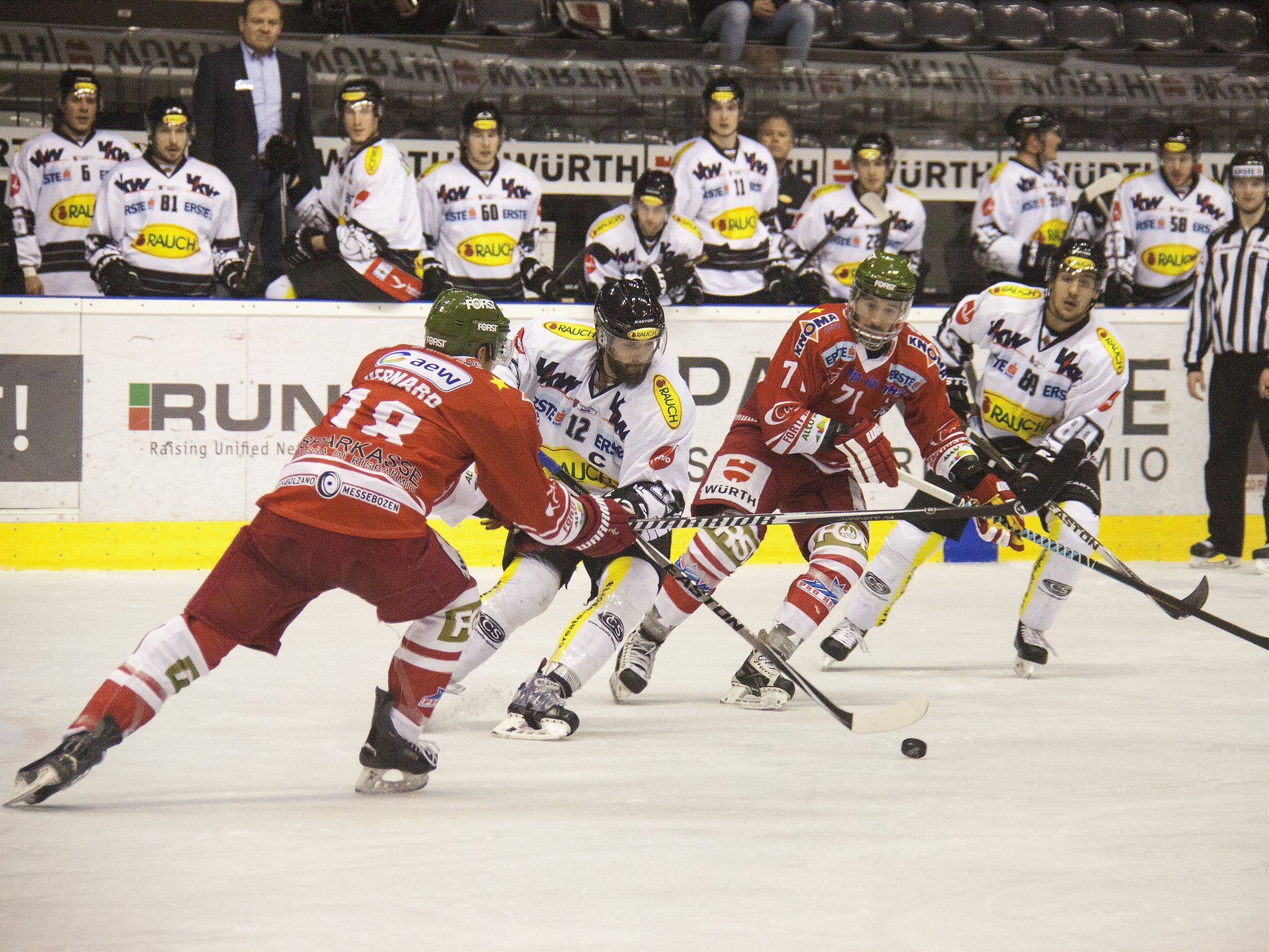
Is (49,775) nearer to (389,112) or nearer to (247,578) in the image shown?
(247,578)

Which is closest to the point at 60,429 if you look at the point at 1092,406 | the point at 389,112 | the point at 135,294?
the point at 135,294

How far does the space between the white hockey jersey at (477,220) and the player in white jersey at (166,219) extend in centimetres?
84

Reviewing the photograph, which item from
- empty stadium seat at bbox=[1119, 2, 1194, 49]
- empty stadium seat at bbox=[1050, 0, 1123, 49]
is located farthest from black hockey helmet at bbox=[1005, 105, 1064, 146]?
empty stadium seat at bbox=[1119, 2, 1194, 49]

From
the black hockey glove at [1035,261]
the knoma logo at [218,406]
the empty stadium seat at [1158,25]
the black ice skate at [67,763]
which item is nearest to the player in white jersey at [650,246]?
the knoma logo at [218,406]

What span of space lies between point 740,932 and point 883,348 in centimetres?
229

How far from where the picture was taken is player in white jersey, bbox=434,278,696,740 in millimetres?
3553

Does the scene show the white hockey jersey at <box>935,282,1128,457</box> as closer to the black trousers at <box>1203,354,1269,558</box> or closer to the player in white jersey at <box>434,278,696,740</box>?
the player in white jersey at <box>434,278,696,740</box>

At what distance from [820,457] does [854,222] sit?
302 centimetres

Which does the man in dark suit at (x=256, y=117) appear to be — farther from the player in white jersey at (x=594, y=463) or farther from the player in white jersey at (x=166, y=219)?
the player in white jersey at (x=594, y=463)

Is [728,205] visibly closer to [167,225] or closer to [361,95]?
[361,95]

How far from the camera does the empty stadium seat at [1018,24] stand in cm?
948

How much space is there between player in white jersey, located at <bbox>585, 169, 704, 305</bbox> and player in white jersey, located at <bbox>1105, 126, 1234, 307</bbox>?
210 cm

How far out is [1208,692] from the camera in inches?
164

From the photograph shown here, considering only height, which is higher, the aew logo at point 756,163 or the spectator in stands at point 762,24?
the spectator in stands at point 762,24
